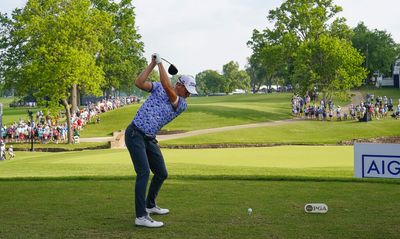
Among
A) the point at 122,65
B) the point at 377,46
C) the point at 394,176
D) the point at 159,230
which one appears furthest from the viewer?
the point at 377,46

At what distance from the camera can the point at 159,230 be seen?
7.42m

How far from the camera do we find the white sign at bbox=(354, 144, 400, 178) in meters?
8.82

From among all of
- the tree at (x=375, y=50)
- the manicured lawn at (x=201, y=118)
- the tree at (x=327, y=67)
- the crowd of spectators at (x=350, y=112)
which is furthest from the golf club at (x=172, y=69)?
the tree at (x=375, y=50)

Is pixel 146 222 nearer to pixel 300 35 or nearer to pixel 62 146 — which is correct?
pixel 62 146

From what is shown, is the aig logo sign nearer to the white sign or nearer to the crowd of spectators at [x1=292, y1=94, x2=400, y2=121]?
the white sign

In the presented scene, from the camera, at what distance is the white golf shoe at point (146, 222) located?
24.9 feet

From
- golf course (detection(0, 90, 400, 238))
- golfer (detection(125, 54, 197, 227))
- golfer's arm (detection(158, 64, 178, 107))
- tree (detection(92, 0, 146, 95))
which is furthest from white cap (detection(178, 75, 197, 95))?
tree (detection(92, 0, 146, 95))

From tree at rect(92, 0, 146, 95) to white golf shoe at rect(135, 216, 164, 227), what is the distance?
5651 centimetres

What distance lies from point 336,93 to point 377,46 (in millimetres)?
57562

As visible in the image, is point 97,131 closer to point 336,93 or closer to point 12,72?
point 12,72

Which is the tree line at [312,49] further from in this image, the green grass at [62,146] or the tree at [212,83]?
the tree at [212,83]

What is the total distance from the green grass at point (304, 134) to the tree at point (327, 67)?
27.7 feet

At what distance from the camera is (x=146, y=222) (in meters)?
7.61

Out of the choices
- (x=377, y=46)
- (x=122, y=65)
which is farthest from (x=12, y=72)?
(x=377, y=46)
